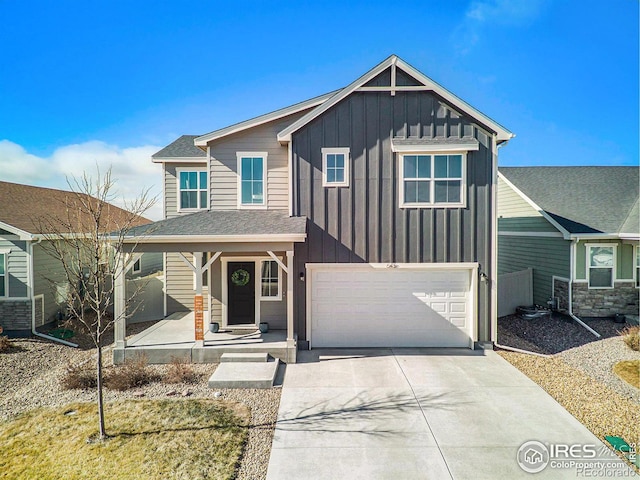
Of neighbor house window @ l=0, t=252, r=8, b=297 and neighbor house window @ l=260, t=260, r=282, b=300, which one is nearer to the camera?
neighbor house window @ l=260, t=260, r=282, b=300

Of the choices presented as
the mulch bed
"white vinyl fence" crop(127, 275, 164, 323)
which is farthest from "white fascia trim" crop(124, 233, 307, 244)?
the mulch bed

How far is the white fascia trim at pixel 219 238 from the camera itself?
25.0 ft

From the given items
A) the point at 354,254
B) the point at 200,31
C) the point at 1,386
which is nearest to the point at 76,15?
the point at 200,31

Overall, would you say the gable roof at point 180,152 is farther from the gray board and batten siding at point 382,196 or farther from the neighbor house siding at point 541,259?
the neighbor house siding at point 541,259

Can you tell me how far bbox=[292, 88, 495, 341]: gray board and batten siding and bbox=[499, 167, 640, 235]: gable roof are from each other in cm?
507

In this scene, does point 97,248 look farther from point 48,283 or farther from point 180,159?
point 48,283

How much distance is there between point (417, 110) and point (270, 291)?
21.7 ft

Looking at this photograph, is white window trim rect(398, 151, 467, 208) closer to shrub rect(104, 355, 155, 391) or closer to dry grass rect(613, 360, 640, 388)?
dry grass rect(613, 360, 640, 388)

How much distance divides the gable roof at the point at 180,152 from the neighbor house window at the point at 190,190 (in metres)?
0.52

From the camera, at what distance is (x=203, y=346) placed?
26.0 feet

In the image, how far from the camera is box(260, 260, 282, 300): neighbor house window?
9586mm

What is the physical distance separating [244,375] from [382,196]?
5568mm

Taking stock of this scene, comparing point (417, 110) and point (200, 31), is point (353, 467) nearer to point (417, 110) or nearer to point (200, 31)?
point (417, 110)

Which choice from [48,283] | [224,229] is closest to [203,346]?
[224,229]
